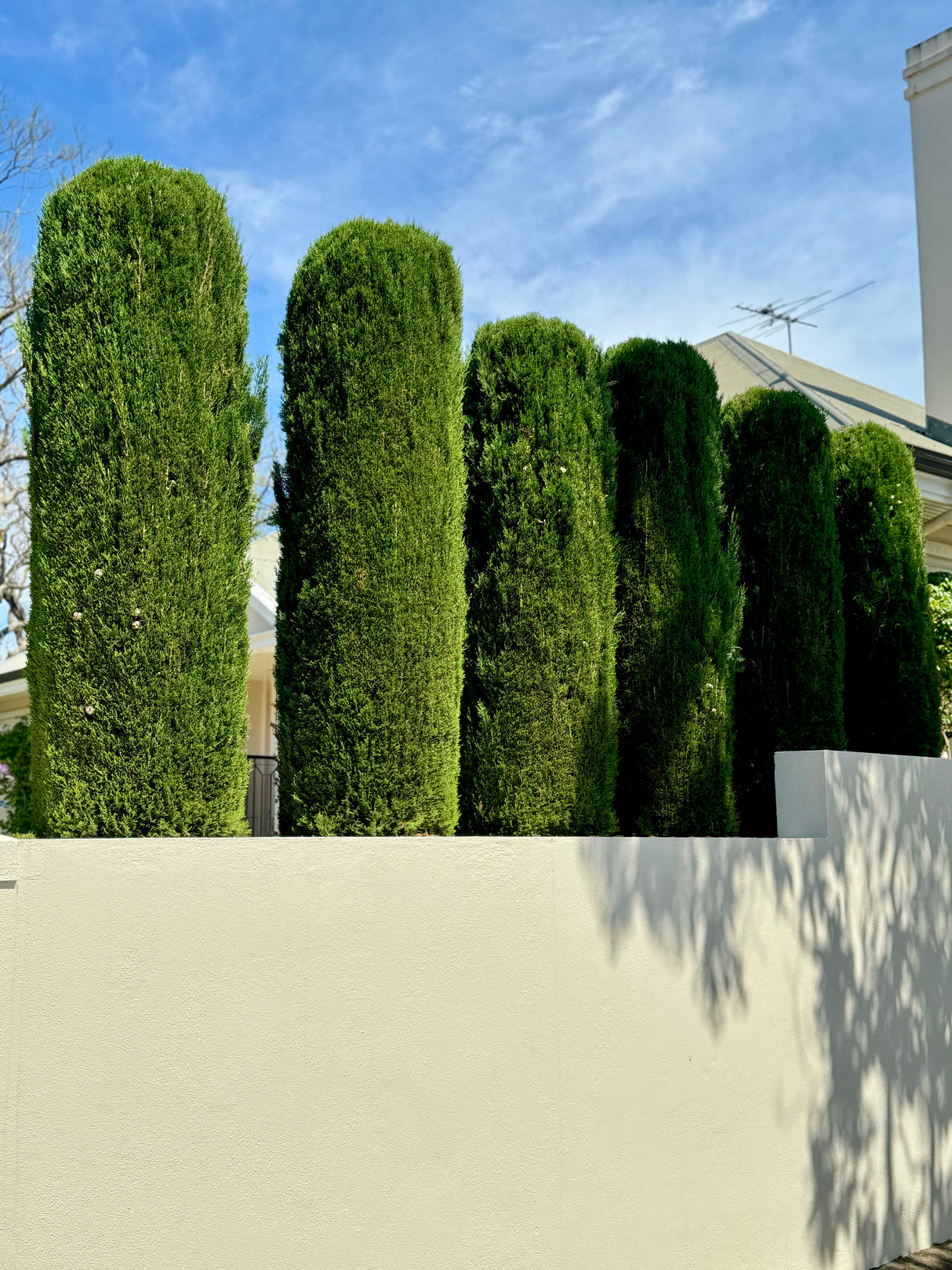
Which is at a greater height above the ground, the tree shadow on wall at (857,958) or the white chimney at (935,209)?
the white chimney at (935,209)

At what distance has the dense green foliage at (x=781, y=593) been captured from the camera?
656 centimetres

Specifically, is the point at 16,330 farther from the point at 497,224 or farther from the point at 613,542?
the point at 497,224

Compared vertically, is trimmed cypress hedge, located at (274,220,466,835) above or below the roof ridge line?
below

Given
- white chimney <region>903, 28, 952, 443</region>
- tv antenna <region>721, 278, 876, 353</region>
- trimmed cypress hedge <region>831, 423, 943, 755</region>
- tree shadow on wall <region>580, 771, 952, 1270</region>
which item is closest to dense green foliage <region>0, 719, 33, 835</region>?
trimmed cypress hedge <region>831, 423, 943, 755</region>

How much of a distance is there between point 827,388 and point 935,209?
8.62 ft

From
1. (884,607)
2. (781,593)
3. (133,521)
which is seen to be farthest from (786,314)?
(133,521)

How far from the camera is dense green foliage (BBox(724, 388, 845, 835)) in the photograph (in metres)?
6.56

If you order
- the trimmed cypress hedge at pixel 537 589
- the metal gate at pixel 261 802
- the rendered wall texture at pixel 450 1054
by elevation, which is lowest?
the rendered wall texture at pixel 450 1054

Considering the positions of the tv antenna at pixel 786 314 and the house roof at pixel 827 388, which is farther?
the tv antenna at pixel 786 314

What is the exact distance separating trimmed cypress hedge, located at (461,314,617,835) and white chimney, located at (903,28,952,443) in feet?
30.4

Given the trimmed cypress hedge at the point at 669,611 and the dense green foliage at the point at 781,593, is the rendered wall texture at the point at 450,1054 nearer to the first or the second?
the trimmed cypress hedge at the point at 669,611

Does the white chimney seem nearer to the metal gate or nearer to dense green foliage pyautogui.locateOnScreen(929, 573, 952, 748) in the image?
dense green foliage pyautogui.locateOnScreen(929, 573, 952, 748)

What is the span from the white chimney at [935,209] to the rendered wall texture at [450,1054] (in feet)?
30.5

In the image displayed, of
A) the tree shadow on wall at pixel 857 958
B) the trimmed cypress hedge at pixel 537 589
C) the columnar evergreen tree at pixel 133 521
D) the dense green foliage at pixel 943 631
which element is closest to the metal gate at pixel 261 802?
the trimmed cypress hedge at pixel 537 589
